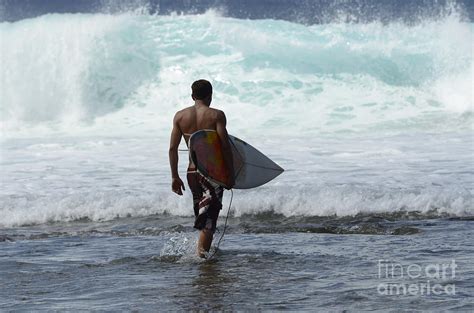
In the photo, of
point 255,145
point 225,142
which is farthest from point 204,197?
point 255,145

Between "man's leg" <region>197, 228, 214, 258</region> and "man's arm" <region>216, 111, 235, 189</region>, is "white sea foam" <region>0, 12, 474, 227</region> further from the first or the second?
"man's arm" <region>216, 111, 235, 189</region>

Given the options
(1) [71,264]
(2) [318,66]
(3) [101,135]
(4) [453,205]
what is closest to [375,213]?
(4) [453,205]

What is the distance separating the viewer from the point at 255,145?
618 inches

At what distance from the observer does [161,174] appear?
12.1 meters

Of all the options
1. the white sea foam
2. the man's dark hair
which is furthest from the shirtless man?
the white sea foam

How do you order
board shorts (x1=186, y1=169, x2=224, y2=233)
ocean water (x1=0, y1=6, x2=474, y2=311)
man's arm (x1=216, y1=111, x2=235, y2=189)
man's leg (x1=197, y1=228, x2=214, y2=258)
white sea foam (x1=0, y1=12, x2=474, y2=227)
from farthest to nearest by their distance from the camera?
1. white sea foam (x1=0, y1=12, x2=474, y2=227)
2. man's leg (x1=197, y1=228, x2=214, y2=258)
3. board shorts (x1=186, y1=169, x2=224, y2=233)
4. man's arm (x1=216, y1=111, x2=235, y2=189)
5. ocean water (x1=0, y1=6, x2=474, y2=311)

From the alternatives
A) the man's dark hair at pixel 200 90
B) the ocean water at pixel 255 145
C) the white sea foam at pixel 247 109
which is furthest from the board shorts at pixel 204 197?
the white sea foam at pixel 247 109

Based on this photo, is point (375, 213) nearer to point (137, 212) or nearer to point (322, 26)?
point (137, 212)

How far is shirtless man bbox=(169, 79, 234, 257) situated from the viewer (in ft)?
22.0

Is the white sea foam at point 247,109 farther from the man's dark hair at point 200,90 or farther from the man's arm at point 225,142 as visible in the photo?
the man's dark hair at point 200,90

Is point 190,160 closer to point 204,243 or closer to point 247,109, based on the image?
point 204,243

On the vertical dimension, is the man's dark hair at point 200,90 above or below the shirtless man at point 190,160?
above

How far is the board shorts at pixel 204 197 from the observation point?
6.80 metres

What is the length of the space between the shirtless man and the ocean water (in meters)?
0.37
